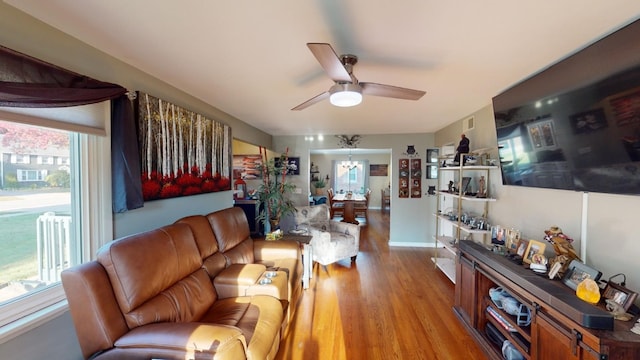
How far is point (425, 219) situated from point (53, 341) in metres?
5.14

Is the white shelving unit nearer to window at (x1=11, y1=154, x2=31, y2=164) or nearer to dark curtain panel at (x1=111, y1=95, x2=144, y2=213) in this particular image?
dark curtain panel at (x1=111, y1=95, x2=144, y2=213)

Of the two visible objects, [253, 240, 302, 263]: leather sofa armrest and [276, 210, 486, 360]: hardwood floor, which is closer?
[276, 210, 486, 360]: hardwood floor

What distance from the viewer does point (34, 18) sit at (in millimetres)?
1340

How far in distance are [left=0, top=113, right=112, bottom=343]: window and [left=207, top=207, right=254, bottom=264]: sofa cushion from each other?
85cm

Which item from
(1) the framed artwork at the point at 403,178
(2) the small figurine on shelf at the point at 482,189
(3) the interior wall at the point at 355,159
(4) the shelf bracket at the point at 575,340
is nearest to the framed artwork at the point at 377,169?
(3) the interior wall at the point at 355,159

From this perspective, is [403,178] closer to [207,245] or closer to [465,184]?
[465,184]

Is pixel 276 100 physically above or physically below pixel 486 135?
above

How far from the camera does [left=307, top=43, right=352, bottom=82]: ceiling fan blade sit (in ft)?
4.05

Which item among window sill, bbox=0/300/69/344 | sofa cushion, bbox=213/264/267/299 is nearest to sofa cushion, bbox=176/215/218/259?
sofa cushion, bbox=213/264/267/299

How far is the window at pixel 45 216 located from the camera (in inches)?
52.2

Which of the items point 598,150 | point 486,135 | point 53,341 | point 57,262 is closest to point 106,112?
point 57,262

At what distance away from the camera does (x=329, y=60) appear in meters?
1.39

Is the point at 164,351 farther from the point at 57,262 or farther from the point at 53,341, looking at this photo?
the point at 57,262

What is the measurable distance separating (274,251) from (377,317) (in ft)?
4.28
